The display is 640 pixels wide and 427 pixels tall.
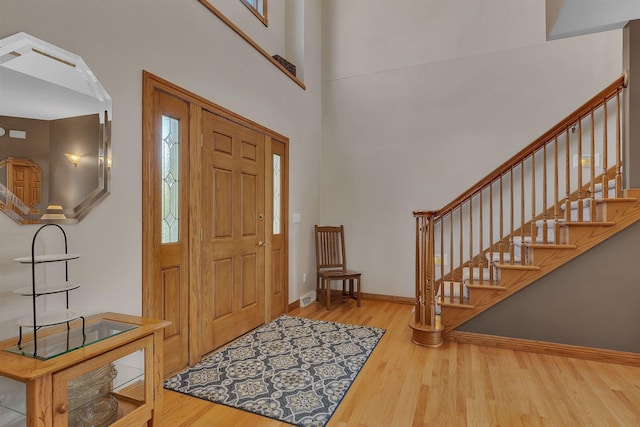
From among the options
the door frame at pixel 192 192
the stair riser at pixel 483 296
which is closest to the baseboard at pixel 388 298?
the stair riser at pixel 483 296

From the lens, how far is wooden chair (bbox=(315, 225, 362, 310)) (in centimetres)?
429

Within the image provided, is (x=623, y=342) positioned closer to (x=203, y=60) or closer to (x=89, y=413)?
(x=89, y=413)

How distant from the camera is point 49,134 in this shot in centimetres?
159

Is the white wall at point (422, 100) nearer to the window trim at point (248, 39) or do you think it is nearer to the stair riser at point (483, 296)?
the window trim at point (248, 39)

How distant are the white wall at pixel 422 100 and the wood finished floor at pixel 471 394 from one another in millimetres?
1807

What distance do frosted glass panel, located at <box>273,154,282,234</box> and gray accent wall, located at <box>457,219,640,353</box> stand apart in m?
2.44

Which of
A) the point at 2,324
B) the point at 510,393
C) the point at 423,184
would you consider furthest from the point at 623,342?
the point at 2,324

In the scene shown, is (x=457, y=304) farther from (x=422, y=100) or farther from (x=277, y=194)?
(x=422, y=100)

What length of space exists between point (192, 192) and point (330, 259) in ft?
7.97

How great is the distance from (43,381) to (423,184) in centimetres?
407

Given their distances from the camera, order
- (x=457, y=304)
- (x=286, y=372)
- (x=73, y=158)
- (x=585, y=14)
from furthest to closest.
A: (x=457, y=304)
(x=286, y=372)
(x=585, y=14)
(x=73, y=158)

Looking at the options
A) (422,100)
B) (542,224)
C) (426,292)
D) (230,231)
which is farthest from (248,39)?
(542,224)

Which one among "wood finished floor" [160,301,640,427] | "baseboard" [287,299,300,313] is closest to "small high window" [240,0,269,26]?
"baseboard" [287,299,300,313]

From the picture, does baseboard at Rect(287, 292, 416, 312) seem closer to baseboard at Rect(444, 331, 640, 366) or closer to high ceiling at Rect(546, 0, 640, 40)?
baseboard at Rect(444, 331, 640, 366)
